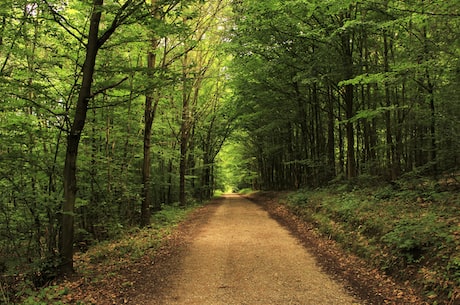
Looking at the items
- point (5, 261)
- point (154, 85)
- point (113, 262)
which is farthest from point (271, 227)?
point (5, 261)

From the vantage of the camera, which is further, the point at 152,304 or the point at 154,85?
the point at 154,85

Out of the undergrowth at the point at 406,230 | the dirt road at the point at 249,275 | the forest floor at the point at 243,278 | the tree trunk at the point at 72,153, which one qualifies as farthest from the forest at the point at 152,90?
the dirt road at the point at 249,275

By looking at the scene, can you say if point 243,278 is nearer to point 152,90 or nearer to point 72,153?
point 72,153

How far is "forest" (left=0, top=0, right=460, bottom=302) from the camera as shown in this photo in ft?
22.6

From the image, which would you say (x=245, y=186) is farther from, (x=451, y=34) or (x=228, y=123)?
(x=451, y=34)

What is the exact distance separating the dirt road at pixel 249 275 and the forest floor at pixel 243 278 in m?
0.02

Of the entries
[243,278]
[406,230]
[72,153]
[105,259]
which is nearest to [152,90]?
[72,153]

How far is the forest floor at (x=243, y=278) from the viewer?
5.44 meters

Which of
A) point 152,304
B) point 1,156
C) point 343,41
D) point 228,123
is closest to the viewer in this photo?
point 152,304

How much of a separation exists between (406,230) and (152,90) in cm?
665

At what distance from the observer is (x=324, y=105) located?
21.2m

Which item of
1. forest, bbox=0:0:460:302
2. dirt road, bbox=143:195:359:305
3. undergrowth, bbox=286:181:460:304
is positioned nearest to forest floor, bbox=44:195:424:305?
dirt road, bbox=143:195:359:305

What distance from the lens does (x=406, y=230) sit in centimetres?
674

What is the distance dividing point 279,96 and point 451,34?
1086 cm
